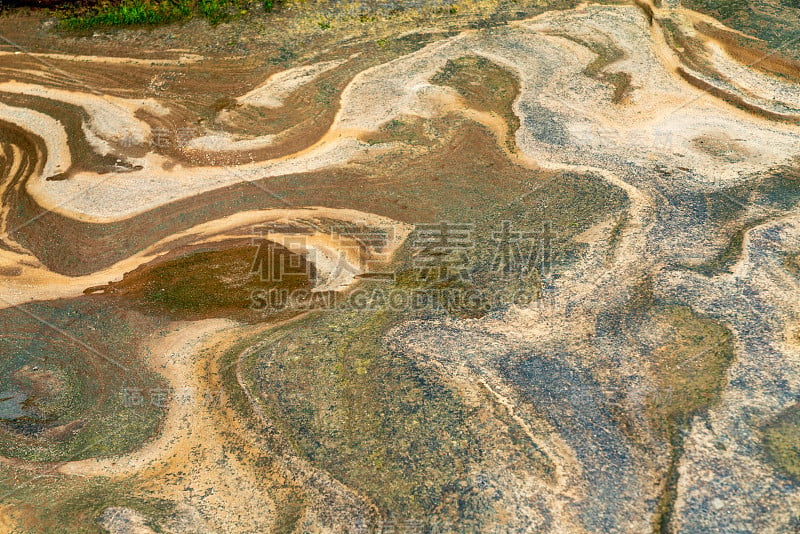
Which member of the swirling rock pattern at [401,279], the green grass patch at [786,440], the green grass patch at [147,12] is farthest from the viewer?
the green grass patch at [147,12]

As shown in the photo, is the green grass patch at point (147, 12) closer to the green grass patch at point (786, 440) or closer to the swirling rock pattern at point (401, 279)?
the swirling rock pattern at point (401, 279)

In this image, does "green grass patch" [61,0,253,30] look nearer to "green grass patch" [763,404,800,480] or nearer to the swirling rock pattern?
the swirling rock pattern

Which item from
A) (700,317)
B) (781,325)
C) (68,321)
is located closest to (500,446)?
(700,317)

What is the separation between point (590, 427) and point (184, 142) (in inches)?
436

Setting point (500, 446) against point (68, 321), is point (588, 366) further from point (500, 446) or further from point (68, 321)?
point (68, 321)

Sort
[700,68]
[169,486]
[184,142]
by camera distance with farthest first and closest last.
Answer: [700,68] → [184,142] → [169,486]

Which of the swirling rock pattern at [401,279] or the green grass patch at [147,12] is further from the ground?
the green grass patch at [147,12]

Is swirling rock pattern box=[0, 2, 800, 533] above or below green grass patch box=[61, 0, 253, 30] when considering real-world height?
below

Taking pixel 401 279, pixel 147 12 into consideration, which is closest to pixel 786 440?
pixel 401 279

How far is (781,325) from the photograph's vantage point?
9.60 metres

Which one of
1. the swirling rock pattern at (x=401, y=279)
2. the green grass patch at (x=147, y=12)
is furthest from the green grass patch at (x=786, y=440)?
the green grass patch at (x=147, y=12)

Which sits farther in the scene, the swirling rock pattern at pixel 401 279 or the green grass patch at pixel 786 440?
the swirling rock pattern at pixel 401 279

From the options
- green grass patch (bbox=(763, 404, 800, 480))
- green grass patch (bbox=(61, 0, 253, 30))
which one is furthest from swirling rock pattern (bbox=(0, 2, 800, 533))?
green grass patch (bbox=(61, 0, 253, 30))

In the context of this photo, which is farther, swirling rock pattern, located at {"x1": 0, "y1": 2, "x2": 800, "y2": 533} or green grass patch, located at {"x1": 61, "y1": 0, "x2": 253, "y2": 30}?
green grass patch, located at {"x1": 61, "y1": 0, "x2": 253, "y2": 30}
